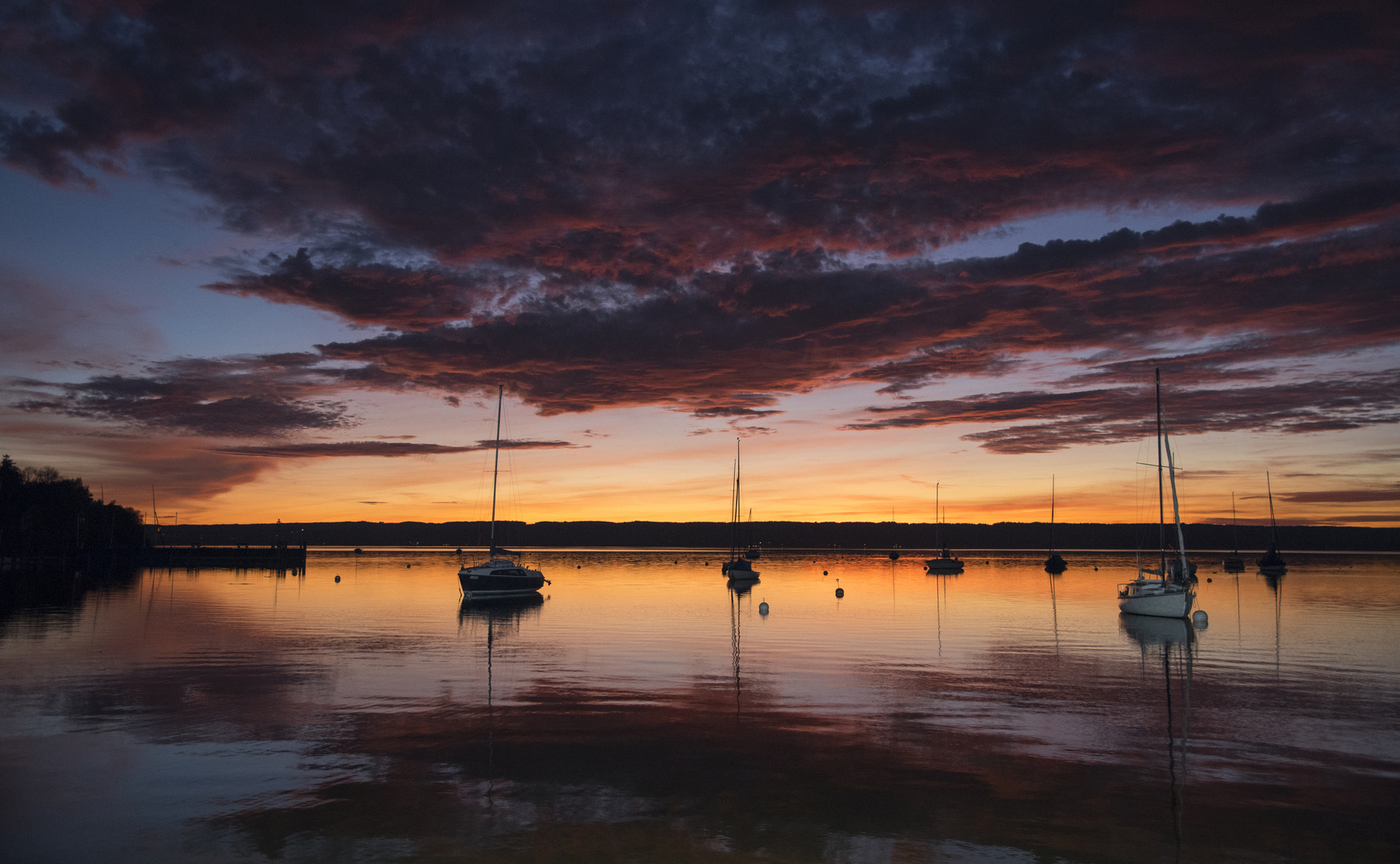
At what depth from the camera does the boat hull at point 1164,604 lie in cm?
5531

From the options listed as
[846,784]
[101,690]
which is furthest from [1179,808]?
[101,690]

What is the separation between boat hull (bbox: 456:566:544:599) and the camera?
2776 inches

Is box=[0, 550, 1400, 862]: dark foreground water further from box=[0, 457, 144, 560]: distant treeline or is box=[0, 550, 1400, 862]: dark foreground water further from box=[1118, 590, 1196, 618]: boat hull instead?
box=[0, 457, 144, 560]: distant treeline

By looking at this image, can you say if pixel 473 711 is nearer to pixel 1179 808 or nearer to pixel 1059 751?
pixel 1059 751

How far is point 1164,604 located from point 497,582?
50.7 metres

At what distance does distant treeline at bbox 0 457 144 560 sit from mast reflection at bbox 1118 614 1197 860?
142504mm

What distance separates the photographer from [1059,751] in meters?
19.9

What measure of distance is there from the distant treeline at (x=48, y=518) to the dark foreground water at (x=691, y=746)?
97.5 m

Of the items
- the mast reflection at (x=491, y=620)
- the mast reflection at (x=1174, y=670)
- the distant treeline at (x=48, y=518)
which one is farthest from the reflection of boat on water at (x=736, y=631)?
the distant treeline at (x=48, y=518)

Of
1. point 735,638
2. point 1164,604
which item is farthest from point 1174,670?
point 1164,604

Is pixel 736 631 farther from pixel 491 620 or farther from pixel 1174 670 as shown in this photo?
pixel 1174 670

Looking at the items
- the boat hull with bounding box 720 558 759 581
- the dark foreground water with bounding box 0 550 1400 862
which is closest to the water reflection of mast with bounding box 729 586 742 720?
the dark foreground water with bounding box 0 550 1400 862

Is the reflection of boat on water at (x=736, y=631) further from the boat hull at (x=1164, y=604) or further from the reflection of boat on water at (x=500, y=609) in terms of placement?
the boat hull at (x=1164, y=604)

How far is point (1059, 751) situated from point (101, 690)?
92.3ft
